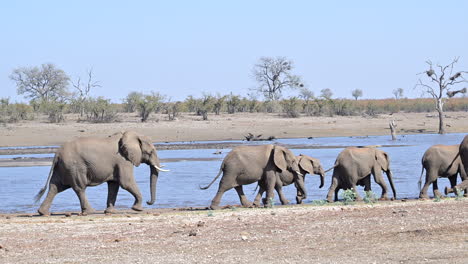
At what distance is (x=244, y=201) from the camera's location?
1717 centimetres

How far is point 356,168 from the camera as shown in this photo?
19.0 meters

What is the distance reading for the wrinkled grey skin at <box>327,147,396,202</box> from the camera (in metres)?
19.0

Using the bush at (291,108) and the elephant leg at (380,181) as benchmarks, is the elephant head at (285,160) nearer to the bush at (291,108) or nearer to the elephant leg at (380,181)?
the elephant leg at (380,181)

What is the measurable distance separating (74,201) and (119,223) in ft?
23.8

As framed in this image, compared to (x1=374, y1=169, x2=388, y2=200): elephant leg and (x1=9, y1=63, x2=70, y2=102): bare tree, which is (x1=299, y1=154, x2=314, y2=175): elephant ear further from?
(x1=9, y1=63, x2=70, y2=102): bare tree

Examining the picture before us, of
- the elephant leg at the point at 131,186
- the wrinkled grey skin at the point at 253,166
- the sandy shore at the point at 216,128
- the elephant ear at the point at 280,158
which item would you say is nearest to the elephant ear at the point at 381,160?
the wrinkled grey skin at the point at 253,166

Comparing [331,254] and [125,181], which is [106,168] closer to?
[125,181]

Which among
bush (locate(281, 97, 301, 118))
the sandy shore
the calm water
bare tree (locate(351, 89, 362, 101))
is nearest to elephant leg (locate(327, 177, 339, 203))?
the calm water

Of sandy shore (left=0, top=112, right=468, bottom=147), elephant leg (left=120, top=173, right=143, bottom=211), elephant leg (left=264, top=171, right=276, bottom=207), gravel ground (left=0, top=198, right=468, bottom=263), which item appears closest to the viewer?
gravel ground (left=0, top=198, right=468, bottom=263)

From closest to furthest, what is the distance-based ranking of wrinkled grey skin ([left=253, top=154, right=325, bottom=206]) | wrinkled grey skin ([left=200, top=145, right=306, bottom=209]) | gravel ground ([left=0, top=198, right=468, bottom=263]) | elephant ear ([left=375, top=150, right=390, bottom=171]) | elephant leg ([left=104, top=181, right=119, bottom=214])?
gravel ground ([left=0, top=198, right=468, bottom=263]) → elephant leg ([left=104, top=181, right=119, bottom=214]) → wrinkled grey skin ([left=200, top=145, right=306, bottom=209]) → wrinkled grey skin ([left=253, top=154, right=325, bottom=206]) → elephant ear ([left=375, top=150, right=390, bottom=171])

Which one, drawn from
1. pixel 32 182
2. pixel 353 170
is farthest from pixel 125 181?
pixel 32 182

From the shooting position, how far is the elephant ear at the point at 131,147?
15.9 metres

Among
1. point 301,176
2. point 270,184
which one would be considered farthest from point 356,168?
point 270,184

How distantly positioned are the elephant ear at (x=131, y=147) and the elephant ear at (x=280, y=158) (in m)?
2.76
